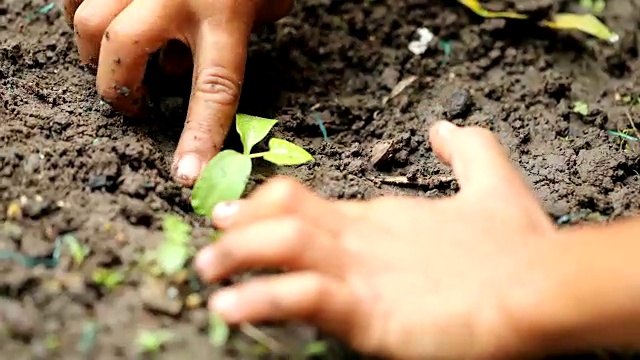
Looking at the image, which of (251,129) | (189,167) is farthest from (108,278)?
(251,129)

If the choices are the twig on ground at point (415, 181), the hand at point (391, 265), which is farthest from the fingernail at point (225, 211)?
the twig on ground at point (415, 181)

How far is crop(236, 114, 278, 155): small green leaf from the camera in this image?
1.53 meters

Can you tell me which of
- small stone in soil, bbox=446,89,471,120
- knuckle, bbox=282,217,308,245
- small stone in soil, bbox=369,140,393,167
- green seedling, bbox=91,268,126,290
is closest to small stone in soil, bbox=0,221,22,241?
green seedling, bbox=91,268,126,290

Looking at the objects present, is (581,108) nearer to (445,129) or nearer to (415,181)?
(415,181)

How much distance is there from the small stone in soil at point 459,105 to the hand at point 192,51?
1.87 ft

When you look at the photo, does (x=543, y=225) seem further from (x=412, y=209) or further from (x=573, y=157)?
(x=573, y=157)

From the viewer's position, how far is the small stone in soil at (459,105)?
188 cm

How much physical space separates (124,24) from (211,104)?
242 millimetres

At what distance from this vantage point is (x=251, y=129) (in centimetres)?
156

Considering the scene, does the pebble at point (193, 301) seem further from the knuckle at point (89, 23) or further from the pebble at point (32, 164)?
the knuckle at point (89, 23)

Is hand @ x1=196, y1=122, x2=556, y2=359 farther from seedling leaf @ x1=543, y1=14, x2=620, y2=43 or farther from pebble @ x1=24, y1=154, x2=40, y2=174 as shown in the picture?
seedling leaf @ x1=543, y1=14, x2=620, y2=43

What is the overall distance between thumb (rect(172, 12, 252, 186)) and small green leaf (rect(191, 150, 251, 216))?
11 cm

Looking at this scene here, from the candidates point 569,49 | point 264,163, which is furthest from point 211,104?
point 569,49

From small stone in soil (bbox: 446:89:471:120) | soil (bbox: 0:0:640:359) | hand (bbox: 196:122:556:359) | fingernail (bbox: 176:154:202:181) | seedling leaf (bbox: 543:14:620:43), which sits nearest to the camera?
hand (bbox: 196:122:556:359)
